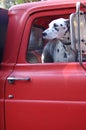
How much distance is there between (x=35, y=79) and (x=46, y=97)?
7.7 inches

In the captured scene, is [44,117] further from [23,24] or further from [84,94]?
[23,24]

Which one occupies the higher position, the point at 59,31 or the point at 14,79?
the point at 59,31

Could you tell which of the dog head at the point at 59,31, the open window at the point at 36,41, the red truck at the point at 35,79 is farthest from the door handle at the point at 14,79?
the dog head at the point at 59,31

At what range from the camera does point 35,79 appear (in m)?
3.16

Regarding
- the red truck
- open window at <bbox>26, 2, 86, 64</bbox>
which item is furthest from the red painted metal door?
open window at <bbox>26, 2, 86, 64</bbox>

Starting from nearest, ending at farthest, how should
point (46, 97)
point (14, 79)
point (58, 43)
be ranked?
point (46, 97)
point (14, 79)
point (58, 43)

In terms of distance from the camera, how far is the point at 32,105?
314cm

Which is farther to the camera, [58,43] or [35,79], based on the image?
[58,43]

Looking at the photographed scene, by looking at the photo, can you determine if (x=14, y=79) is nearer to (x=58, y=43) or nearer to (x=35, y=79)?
(x=35, y=79)

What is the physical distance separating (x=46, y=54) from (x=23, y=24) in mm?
359

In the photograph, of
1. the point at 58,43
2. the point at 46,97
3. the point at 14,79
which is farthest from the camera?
the point at 58,43

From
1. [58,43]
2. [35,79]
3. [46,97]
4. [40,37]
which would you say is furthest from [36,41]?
[46,97]

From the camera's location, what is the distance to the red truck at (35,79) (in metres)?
3.03

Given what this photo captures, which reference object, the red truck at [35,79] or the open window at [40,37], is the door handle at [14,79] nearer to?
the red truck at [35,79]
